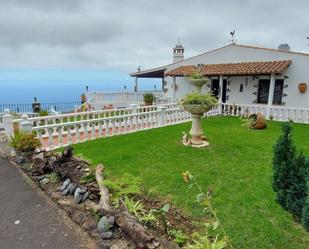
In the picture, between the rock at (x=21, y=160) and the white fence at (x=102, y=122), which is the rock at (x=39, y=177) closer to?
the rock at (x=21, y=160)

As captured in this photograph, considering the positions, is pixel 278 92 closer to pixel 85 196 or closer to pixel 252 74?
pixel 252 74

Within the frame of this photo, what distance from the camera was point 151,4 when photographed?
11.6 metres

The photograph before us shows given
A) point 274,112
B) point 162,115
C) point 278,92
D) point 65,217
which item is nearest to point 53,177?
point 65,217

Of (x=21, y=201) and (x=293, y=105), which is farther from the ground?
(x=293, y=105)

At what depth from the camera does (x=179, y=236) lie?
10.1 ft

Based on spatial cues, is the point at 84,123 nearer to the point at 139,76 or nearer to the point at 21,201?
the point at 21,201

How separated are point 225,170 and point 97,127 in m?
4.92

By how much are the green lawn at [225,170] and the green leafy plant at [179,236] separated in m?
0.59

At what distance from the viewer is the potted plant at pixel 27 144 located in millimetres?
6355

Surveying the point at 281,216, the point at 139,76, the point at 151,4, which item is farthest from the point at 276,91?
the point at 281,216

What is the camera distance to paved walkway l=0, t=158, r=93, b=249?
327cm

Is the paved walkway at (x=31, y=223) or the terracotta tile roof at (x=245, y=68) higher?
the terracotta tile roof at (x=245, y=68)

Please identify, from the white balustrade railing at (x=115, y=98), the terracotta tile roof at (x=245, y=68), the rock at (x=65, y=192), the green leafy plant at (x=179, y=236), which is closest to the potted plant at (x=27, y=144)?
the rock at (x=65, y=192)

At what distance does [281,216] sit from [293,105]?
11.9 metres
